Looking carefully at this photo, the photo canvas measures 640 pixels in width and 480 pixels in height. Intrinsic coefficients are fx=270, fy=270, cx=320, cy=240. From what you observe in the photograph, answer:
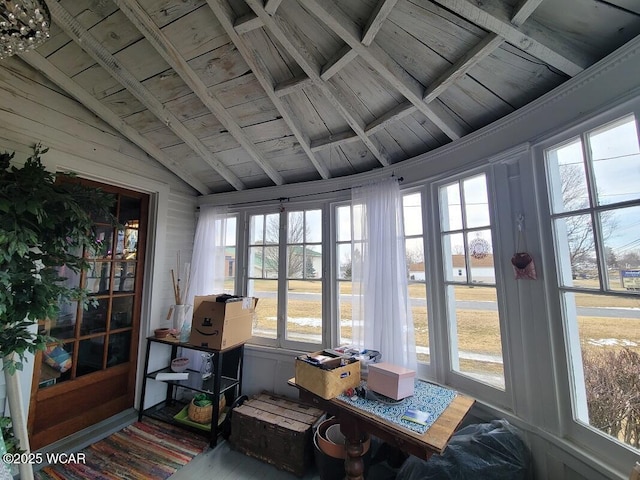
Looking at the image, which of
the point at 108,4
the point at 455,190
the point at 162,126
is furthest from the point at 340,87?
the point at 162,126

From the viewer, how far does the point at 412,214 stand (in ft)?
7.22

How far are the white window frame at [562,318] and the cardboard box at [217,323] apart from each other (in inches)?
86.5

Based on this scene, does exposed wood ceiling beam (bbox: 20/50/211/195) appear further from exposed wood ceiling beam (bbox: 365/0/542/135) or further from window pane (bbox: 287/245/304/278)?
exposed wood ceiling beam (bbox: 365/0/542/135)

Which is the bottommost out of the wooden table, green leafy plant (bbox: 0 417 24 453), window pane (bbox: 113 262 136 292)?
green leafy plant (bbox: 0 417 24 453)

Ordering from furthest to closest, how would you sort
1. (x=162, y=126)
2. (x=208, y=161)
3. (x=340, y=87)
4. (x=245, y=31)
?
(x=208, y=161) < (x=162, y=126) < (x=340, y=87) < (x=245, y=31)

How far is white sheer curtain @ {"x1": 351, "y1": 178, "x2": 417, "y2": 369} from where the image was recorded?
202 centimetres

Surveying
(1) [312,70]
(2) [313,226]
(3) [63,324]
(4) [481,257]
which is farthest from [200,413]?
(1) [312,70]

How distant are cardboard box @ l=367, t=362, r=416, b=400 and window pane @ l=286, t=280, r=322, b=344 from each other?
984 mm

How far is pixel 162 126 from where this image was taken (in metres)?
2.36

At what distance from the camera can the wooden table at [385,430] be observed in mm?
1250

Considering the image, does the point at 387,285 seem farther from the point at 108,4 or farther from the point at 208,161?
the point at 108,4

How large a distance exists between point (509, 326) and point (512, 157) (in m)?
0.99

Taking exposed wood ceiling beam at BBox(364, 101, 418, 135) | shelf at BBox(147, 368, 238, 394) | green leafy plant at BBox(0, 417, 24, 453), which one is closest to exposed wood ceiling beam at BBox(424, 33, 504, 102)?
exposed wood ceiling beam at BBox(364, 101, 418, 135)

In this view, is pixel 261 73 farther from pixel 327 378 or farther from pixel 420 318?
pixel 420 318
